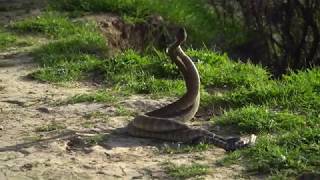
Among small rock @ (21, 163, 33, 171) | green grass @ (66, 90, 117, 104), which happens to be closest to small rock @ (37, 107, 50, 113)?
green grass @ (66, 90, 117, 104)

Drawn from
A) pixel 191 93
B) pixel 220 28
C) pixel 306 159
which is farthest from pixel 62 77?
pixel 220 28

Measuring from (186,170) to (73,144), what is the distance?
105cm

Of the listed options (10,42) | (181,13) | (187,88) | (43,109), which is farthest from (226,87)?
(181,13)

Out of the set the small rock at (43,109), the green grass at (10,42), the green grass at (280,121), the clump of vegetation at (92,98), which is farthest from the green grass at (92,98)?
the green grass at (10,42)

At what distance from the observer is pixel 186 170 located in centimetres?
463

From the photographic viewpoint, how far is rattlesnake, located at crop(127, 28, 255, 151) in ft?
17.0

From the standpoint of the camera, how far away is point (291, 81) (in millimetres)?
6547

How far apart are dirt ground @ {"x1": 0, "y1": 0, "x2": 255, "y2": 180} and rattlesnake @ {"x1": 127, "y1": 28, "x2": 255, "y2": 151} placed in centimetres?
8

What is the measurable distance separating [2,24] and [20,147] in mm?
4287

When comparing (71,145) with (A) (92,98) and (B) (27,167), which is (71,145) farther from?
(A) (92,98)

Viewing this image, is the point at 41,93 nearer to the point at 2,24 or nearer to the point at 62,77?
the point at 62,77

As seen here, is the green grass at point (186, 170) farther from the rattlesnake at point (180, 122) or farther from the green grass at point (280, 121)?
the rattlesnake at point (180, 122)

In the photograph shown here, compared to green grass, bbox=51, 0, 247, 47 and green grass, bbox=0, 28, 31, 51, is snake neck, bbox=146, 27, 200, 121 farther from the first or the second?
green grass, bbox=51, 0, 247, 47

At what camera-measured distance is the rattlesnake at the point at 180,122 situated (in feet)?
17.0
